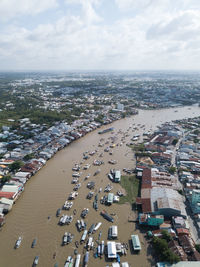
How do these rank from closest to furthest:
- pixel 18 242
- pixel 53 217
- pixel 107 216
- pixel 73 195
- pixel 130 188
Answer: pixel 18 242
pixel 107 216
pixel 53 217
pixel 73 195
pixel 130 188

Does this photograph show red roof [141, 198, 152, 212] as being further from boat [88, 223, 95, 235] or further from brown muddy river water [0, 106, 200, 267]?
boat [88, 223, 95, 235]

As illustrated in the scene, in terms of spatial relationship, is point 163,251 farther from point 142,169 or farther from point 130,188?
point 142,169

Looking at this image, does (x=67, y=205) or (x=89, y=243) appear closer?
(x=89, y=243)

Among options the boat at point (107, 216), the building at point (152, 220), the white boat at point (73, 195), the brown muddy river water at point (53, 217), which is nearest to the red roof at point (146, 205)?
the building at point (152, 220)

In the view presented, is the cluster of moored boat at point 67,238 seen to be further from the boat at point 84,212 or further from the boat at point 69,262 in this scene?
the boat at point 84,212

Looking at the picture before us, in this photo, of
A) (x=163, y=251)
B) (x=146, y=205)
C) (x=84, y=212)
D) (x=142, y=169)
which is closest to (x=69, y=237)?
(x=84, y=212)

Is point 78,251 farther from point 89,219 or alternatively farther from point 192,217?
point 192,217
